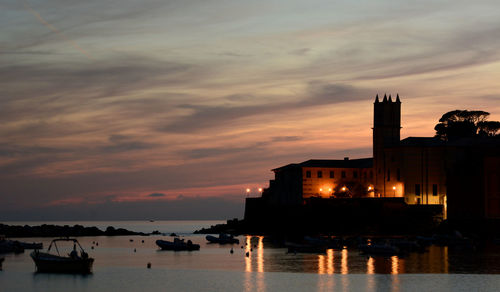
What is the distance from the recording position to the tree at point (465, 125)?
178 m

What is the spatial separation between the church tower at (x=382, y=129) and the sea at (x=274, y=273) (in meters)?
40.0

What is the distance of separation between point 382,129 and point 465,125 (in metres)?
32.3

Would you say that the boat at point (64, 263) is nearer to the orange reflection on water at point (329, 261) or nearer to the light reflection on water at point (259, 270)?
the light reflection on water at point (259, 270)

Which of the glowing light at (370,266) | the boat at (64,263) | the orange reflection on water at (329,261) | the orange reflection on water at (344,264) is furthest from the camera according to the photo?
the orange reflection on water at (329,261)

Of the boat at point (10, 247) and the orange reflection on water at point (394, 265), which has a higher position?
the boat at point (10, 247)

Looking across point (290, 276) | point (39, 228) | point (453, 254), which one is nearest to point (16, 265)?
point (290, 276)

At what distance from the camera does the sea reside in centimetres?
7325

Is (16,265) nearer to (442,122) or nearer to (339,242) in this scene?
(339,242)

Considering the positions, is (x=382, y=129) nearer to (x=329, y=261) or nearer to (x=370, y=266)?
(x=329, y=261)

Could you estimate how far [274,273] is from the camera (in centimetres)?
8381

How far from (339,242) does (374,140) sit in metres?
37.0

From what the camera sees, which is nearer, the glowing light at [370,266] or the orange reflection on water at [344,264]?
the glowing light at [370,266]

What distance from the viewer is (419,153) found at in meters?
145

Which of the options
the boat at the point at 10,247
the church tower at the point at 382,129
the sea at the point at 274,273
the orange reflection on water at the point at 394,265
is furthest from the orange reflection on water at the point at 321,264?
the church tower at the point at 382,129
